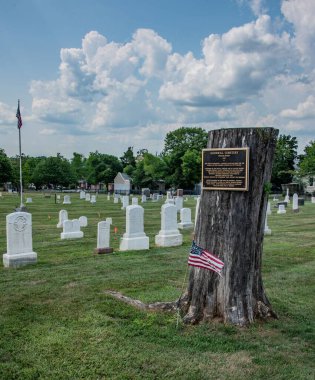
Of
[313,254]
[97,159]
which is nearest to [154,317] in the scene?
[313,254]

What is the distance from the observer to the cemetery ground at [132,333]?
432 centimetres

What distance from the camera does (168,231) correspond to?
13.6 m

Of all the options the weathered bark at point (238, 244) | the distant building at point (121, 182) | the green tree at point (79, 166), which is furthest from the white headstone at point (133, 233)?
the green tree at point (79, 166)

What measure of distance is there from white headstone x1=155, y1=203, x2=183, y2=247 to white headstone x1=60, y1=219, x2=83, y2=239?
11.8ft

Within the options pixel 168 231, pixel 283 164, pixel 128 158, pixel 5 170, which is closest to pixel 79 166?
pixel 128 158

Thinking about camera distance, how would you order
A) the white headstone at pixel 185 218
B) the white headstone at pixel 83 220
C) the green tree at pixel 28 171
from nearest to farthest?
the white headstone at pixel 185 218
the white headstone at pixel 83 220
the green tree at pixel 28 171

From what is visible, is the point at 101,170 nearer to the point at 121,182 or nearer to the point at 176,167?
the point at 121,182

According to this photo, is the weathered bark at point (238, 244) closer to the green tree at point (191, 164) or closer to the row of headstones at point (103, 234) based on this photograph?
the row of headstones at point (103, 234)

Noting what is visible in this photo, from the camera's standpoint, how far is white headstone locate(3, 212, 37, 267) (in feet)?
32.9

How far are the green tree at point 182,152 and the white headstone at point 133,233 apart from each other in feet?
187

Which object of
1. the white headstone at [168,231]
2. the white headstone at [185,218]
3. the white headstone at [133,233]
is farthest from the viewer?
the white headstone at [185,218]

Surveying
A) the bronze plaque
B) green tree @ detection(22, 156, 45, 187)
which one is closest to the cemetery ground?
the bronze plaque

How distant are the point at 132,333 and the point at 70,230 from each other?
10.7m

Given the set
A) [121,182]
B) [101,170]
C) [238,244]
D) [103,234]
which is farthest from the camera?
[101,170]
